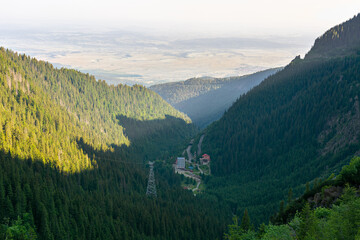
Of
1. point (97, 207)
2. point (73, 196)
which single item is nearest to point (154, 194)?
point (97, 207)

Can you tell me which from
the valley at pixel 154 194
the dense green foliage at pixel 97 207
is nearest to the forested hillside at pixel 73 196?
the dense green foliage at pixel 97 207

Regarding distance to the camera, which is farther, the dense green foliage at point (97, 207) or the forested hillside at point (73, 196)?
the dense green foliage at point (97, 207)

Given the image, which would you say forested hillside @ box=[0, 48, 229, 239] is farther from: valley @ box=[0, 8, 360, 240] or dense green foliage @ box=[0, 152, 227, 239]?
valley @ box=[0, 8, 360, 240]

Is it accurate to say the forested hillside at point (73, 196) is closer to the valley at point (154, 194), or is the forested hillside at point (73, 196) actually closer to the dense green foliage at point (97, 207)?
the dense green foliage at point (97, 207)

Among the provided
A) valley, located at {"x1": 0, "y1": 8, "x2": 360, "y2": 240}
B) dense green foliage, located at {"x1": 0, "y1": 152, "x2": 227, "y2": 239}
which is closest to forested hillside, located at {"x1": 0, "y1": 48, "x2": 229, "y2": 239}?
dense green foliage, located at {"x1": 0, "y1": 152, "x2": 227, "y2": 239}

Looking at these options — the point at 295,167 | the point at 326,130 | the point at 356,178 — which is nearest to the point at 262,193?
the point at 295,167

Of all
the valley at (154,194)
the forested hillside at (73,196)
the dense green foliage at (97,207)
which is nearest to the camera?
the valley at (154,194)

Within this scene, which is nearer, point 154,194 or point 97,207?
point 97,207

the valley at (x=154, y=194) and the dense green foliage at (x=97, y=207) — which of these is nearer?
the valley at (x=154, y=194)

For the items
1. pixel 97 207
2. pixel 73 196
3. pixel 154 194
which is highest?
pixel 73 196

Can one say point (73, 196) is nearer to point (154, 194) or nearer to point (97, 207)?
→ point (97, 207)

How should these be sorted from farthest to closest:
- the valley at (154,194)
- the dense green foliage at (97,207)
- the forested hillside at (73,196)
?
the dense green foliage at (97,207)
the forested hillside at (73,196)
the valley at (154,194)
